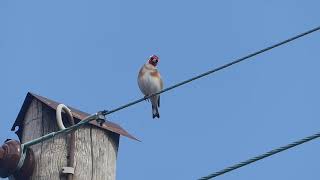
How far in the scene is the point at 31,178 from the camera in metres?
7.55

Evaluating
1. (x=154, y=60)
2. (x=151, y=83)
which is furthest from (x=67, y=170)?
(x=154, y=60)

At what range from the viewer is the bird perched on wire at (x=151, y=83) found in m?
13.3

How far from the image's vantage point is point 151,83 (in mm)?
13305

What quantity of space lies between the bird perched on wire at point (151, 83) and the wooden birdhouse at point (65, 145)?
17.1 ft

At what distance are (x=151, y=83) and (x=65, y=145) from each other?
5.72 m

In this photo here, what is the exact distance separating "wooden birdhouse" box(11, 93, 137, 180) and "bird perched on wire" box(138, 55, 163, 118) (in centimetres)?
522

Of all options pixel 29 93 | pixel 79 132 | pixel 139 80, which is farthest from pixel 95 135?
pixel 139 80

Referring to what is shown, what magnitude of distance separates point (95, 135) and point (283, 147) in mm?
1654

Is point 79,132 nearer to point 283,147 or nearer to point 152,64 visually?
point 283,147

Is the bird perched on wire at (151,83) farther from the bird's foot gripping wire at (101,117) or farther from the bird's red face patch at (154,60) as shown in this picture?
the bird's foot gripping wire at (101,117)

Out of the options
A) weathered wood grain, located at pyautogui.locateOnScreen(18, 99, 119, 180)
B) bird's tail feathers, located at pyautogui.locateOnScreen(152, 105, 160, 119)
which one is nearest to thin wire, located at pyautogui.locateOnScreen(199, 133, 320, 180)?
weathered wood grain, located at pyautogui.locateOnScreen(18, 99, 119, 180)

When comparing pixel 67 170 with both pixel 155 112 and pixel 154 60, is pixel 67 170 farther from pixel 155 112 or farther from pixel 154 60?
pixel 154 60

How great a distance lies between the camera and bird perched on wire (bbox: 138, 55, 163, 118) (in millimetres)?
13291

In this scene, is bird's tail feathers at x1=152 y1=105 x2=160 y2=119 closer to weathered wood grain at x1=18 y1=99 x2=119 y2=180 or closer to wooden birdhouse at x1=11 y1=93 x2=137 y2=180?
wooden birdhouse at x1=11 y1=93 x2=137 y2=180
